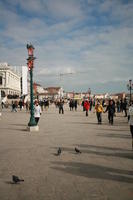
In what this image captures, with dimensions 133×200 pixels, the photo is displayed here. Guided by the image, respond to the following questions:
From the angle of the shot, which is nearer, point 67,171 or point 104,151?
point 67,171

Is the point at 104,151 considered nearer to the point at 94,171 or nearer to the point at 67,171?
the point at 94,171

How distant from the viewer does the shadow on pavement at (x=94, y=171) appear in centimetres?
534

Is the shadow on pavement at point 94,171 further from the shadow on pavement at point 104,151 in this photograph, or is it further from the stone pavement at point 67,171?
the shadow on pavement at point 104,151

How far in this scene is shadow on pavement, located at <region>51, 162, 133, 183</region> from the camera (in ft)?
17.5

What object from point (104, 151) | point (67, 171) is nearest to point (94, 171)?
point (67, 171)

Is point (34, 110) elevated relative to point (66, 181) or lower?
elevated

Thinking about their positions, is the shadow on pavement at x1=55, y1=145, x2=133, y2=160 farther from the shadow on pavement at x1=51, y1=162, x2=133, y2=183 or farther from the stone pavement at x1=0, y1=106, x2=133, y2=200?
the shadow on pavement at x1=51, y1=162, x2=133, y2=183

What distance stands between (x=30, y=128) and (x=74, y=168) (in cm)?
712

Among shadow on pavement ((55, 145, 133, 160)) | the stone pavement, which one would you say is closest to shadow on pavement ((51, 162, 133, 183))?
the stone pavement

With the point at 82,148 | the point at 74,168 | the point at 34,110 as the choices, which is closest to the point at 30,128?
the point at 34,110

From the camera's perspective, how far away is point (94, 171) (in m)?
5.78

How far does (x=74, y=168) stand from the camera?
6016mm

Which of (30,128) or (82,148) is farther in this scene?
(30,128)

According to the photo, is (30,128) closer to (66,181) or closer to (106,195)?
(66,181)
